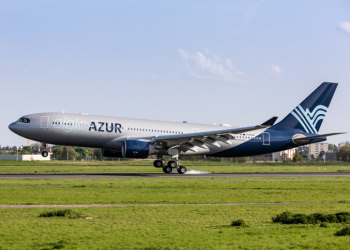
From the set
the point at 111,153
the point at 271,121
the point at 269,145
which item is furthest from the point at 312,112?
→ the point at 111,153

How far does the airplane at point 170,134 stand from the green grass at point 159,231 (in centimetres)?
2759

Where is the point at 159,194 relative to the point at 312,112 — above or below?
below

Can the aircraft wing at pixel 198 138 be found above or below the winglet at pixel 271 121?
below

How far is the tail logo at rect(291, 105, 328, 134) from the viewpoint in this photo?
193ft

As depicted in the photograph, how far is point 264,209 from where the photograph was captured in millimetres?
22234

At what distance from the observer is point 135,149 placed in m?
47.9

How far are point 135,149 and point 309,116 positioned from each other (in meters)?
22.7

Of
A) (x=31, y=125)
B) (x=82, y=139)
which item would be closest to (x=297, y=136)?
(x=82, y=139)

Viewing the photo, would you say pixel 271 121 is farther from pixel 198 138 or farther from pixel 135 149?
pixel 135 149

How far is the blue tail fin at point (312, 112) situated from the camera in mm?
58781

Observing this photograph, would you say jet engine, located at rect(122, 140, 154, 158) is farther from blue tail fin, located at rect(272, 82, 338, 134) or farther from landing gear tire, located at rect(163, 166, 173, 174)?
blue tail fin, located at rect(272, 82, 338, 134)

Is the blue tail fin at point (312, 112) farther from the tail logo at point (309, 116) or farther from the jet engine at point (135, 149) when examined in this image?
the jet engine at point (135, 149)

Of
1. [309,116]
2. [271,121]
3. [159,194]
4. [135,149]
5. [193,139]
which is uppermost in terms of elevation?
[309,116]

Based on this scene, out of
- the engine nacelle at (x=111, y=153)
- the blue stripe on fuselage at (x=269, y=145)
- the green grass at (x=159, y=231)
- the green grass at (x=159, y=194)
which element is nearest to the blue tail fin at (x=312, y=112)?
the blue stripe on fuselage at (x=269, y=145)
